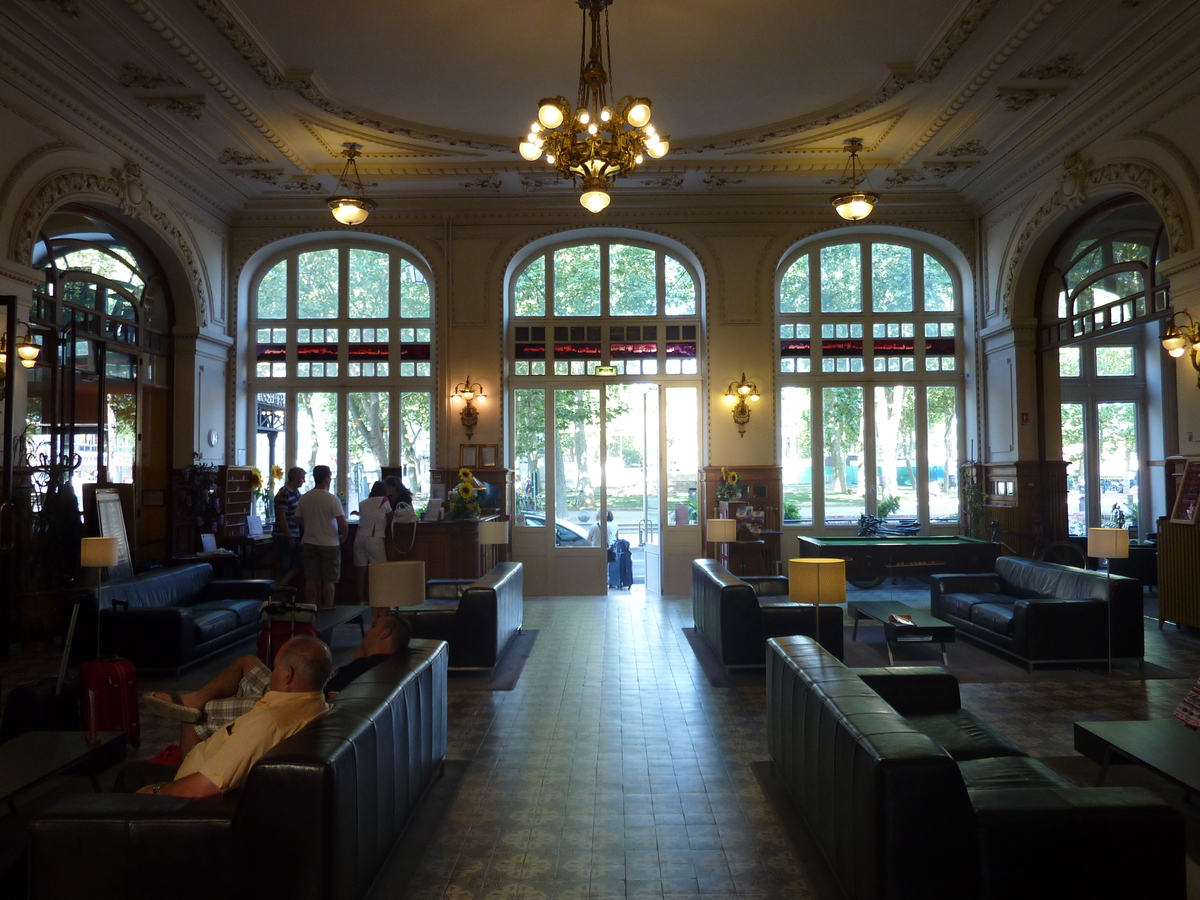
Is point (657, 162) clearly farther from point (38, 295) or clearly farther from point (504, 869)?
point (504, 869)

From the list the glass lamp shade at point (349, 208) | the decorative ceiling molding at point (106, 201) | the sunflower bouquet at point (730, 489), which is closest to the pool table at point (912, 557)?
the sunflower bouquet at point (730, 489)

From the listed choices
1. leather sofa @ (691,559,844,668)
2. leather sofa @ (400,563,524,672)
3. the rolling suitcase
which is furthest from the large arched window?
the rolling suitcase

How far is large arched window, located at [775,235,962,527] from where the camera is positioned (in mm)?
11844

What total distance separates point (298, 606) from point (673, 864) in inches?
A: 114

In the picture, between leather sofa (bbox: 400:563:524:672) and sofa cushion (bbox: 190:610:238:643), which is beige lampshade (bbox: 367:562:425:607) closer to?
leather sofa (bbox: 400:563:524:672)

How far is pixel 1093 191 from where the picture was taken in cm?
Result: 881

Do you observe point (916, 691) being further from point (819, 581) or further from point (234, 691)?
point (234, 691)

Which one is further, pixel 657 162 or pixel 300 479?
pixel 657 162

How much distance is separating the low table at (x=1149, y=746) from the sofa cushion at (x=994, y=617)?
283 cm

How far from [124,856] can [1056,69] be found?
363 inches

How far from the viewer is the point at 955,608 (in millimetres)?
7910

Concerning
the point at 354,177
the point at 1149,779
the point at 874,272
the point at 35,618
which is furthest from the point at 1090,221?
the point at 35,618

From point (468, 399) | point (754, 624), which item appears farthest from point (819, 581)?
point (468, 399)

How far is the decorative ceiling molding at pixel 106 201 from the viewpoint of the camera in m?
7.32
